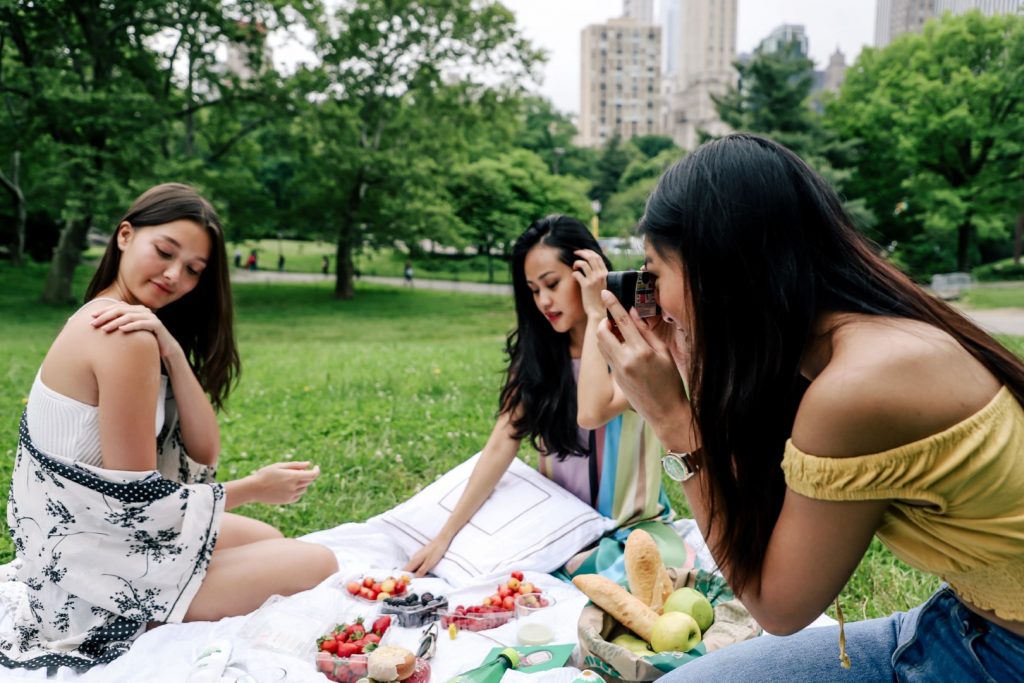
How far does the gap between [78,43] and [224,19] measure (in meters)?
3.34

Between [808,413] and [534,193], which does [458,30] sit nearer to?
[534,193]

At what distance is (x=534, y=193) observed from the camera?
29.8 meters

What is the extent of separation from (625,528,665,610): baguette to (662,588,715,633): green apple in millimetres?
54

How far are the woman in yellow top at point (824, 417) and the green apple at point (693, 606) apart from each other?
0.93 meters

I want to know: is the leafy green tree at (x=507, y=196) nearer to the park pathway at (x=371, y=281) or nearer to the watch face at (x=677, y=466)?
the park pathway at (x=371, y=281)

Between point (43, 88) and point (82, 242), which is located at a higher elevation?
point (43, 88)

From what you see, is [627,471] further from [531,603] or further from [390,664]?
[390,664]

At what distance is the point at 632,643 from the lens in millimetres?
2535

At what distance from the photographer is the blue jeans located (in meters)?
1.50

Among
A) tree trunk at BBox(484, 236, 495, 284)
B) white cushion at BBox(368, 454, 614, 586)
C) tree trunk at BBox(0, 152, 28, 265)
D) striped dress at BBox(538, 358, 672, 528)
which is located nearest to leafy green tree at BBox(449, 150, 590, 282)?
tree trunk at BBox(484, 236, 495, 284)

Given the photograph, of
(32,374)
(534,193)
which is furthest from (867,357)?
(534,193)

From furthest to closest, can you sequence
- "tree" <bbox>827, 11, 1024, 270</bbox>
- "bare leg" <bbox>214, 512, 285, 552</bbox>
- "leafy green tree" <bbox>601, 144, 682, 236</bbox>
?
1. "leafy green tree" <bbox>601, 144, 682, 236</bbox>
2. "tree" <bbox>827, 11, 1024, 270</bbox>
3. "bare leg" <bbox>214, 512, 285, 552</bbox>

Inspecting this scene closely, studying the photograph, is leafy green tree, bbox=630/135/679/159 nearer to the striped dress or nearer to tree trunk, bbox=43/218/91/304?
tree trunk, bbox=43/218/91/304

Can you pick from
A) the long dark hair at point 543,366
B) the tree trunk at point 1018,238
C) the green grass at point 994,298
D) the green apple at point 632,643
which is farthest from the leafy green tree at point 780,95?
the green apple at point 632,643
